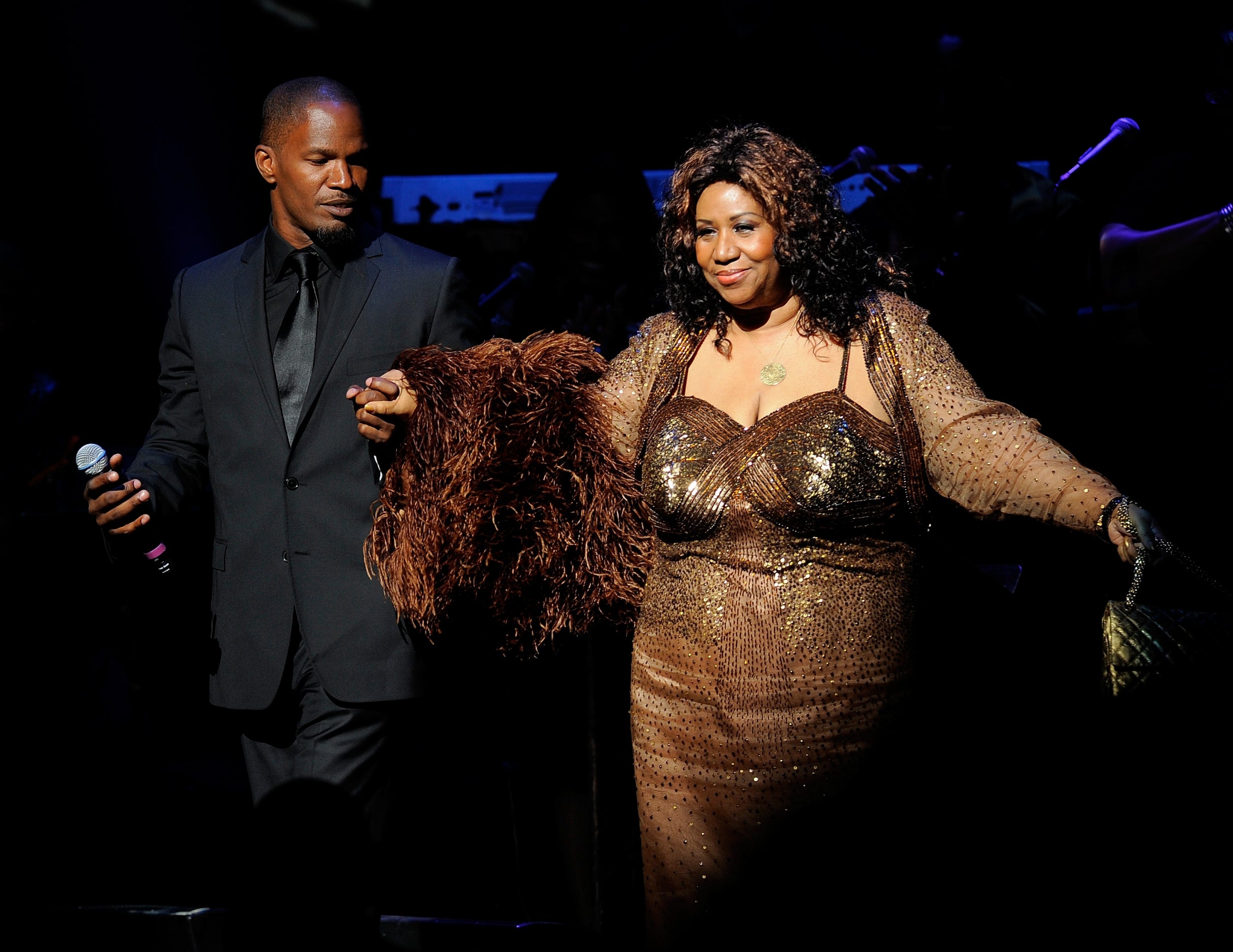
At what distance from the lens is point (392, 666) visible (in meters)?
2.46

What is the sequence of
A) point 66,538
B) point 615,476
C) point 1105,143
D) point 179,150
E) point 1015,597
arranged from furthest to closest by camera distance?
1. point 179,150
2. point 66,538
3. point 1015,597
4. point 1105,143
5. point 615,476

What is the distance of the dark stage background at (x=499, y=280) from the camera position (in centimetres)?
314

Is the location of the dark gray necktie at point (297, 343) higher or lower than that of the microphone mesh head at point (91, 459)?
higher

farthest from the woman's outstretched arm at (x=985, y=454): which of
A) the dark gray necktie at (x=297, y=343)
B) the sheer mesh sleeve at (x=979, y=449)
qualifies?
the dark gray necktie at (x=297, y=343)

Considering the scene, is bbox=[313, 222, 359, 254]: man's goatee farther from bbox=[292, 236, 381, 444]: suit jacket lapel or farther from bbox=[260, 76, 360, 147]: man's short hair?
bbox=[260, 76, 360, 147]: man's short hair

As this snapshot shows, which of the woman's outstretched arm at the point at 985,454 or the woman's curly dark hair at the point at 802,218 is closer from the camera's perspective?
the woman's outstretched arm at the point at 985,454

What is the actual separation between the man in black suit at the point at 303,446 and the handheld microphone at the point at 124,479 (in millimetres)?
22

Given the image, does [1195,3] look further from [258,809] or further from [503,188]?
[258,809]

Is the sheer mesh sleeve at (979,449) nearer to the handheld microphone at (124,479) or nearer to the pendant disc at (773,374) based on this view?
the pendant disc at (773,374)

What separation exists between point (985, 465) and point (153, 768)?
3.79m

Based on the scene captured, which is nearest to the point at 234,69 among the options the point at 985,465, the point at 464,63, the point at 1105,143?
the point at 464,63

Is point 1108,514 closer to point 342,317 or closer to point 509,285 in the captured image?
point 342,317

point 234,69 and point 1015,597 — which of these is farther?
point 234,69

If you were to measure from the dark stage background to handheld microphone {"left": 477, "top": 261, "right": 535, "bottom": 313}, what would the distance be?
1.29 ft
